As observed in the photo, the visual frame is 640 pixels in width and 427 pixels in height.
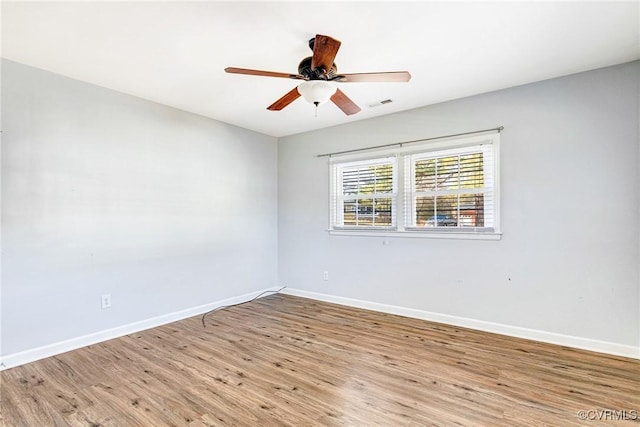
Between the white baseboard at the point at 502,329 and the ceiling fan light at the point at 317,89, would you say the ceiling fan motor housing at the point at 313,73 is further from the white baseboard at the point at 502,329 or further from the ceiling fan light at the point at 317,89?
the white baseboard at the point at 502,329

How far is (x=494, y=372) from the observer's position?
2398mm

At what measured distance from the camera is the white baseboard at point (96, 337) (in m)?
2.56

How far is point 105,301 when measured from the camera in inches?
122

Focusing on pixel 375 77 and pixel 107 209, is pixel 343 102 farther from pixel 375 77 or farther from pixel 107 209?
pixel 107 209

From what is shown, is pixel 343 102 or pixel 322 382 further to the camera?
pixel 343 102

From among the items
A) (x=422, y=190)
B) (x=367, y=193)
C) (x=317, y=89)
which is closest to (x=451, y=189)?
(x=422, y=190)

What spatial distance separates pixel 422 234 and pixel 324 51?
96.0 inches

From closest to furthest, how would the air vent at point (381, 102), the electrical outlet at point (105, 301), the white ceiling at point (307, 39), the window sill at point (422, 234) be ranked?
the white ceiling at point (307, 39), the electrical outlet at point (105, 301), the window sill at point (422, 234), the air vent at point (381, 102)

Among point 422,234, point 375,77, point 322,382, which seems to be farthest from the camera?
point 422,234

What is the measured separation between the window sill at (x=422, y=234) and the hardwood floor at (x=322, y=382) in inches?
38.4

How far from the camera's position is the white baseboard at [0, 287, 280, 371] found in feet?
8.38

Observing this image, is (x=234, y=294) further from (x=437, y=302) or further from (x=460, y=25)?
(x=460, y=25)
